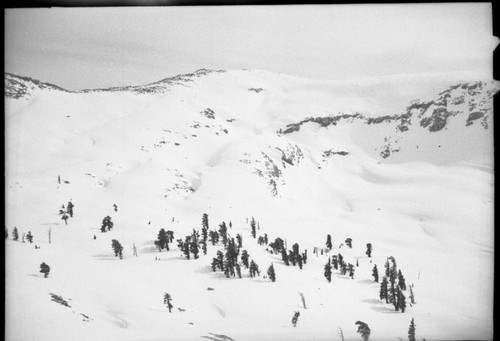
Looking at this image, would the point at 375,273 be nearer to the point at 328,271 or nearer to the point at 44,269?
the point at 328,271

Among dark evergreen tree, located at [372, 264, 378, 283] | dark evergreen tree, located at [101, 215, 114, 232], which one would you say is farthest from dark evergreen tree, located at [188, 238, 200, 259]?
dark evergreen tree, located at [372, 264, 378, 283]

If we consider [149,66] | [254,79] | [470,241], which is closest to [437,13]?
[254,79]

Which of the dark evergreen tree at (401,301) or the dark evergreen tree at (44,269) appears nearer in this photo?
the dark evergreen tree at (44,269)

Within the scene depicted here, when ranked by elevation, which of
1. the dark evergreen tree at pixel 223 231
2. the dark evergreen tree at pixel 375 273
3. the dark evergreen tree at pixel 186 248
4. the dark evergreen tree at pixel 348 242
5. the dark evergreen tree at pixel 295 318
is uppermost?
the dark evergreen tree at pixel 223 231

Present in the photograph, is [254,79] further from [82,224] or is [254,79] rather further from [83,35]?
[82,224]

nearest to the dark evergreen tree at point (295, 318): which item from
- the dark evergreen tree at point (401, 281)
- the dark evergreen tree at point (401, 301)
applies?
the dark evergreen tree at point (401, 301)

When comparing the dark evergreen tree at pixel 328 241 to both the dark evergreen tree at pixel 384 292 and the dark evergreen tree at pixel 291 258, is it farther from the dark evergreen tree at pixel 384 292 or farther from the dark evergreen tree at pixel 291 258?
the dark evergreen tree at pixel 384 292
